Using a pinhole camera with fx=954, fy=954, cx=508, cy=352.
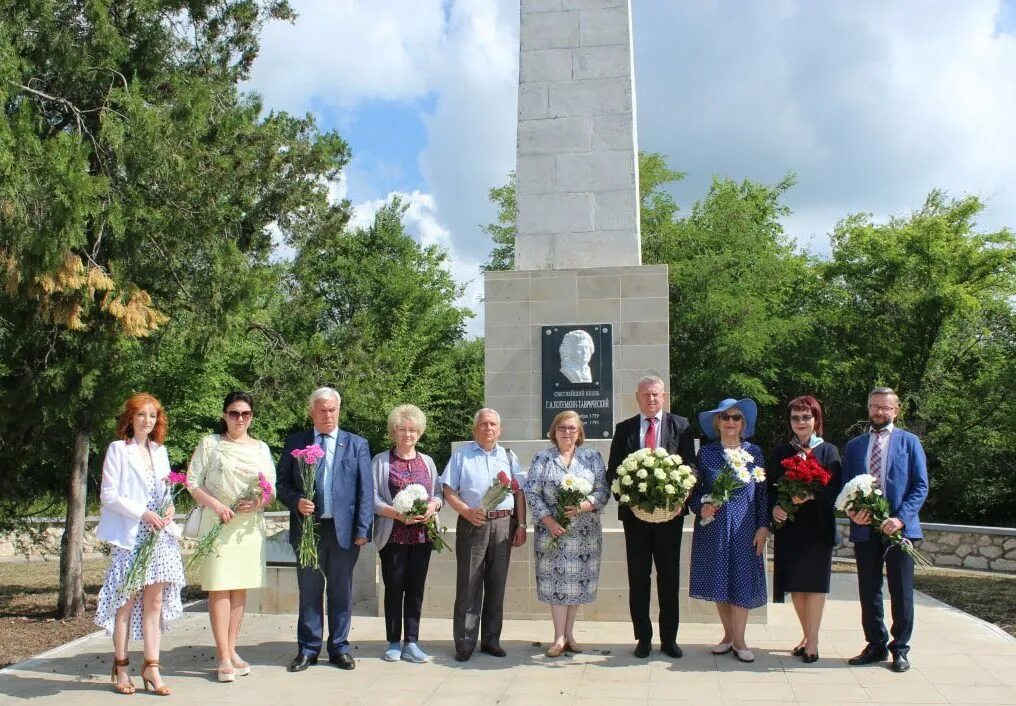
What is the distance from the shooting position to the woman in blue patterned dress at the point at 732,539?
5.52 meters

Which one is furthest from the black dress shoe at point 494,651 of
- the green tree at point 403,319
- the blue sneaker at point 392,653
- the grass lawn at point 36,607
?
the green tree at point 403,319

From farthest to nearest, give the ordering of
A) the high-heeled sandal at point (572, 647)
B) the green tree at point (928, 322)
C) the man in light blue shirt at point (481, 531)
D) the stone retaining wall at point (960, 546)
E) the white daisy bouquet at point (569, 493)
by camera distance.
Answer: the green tree at point (928, 322) < the stone retaining wall at point (960, 546) < the high-heeled sandal at point (572, 647) < the man in light blue shirt at point (481, 531) < the white daisy bouquet at point (569, 493)

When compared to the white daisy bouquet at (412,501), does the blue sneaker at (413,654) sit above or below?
below

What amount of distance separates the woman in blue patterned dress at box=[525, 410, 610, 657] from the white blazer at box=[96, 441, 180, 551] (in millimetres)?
2189

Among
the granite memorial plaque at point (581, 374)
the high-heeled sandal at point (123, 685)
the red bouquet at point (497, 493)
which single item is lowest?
the high-heeled sandal at point (123, 685)

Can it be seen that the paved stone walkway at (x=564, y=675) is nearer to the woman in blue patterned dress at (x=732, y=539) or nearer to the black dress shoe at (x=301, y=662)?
the black dress shoe at (x=301, y=662)

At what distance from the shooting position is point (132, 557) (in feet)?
16.6

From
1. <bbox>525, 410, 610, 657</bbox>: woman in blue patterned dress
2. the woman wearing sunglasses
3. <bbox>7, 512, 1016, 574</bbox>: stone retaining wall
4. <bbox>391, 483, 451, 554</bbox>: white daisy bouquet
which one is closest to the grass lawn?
<bbox>7, 512, 1016, 574</bbox>: stone retaining wall

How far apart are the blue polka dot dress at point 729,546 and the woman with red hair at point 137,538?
2941 mm

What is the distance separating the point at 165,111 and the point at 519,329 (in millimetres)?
3686

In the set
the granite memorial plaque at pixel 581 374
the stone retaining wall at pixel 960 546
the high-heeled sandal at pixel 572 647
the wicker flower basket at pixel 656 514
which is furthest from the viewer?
the stone retaining wall at pixel 960 546

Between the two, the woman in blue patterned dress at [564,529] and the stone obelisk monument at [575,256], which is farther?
the stone obelisk monument at [575,256]

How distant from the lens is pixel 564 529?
5.62 metres

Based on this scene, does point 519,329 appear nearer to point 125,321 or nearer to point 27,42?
point 125,321
